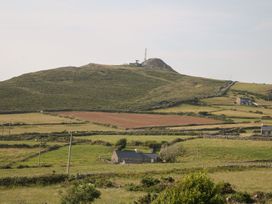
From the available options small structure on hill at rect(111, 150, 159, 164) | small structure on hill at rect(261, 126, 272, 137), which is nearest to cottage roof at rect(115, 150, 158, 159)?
small structure on hill at rect(111, 150, 159, 164)

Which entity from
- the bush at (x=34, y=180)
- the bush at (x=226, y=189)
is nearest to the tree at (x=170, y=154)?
the bush at (x=34, y=180)

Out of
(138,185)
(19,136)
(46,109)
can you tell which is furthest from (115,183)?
(46,109)

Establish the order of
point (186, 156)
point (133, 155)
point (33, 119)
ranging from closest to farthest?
point (133, 155) < point (186, 156) < point (33, 119)

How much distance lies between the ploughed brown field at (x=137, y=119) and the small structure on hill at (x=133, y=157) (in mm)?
32036

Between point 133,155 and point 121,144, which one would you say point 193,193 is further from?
point 121,144

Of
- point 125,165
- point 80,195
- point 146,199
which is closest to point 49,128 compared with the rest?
point 125,165

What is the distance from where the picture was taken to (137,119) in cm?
11975

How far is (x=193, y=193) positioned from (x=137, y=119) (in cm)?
8751

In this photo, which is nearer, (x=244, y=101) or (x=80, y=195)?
(x=80, y=195)

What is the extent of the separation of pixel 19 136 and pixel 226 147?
1409 inches

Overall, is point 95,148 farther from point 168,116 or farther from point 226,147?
point 168,116

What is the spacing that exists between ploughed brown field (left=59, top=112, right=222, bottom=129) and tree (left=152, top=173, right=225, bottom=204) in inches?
2864

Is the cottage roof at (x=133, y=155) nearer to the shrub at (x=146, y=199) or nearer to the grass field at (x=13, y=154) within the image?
the grass field at (x=13, y=154)

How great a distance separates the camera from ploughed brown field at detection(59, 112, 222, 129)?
366ft
